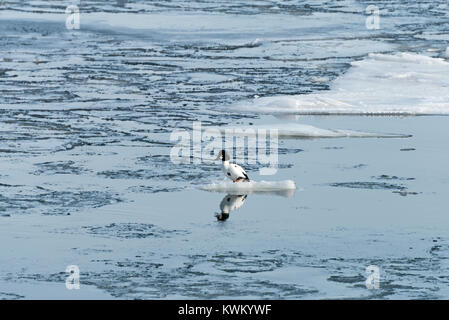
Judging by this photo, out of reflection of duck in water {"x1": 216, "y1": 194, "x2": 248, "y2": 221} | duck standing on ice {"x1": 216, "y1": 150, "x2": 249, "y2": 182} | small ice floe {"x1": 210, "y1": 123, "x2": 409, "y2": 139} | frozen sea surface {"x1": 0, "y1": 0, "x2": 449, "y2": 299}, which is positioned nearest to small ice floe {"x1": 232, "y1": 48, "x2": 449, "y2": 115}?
frozen sea surface {"x1": 0, "y1": 0, "x2": 449, "y2": 299}

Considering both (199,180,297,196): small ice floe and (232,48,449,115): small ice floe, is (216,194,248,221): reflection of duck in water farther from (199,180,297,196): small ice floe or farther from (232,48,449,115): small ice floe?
(232,48,449,115): small ice floe

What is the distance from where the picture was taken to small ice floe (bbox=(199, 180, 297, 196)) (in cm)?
1045

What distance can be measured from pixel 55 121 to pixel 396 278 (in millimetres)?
6990

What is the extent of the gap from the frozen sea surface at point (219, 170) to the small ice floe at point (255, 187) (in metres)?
0.05

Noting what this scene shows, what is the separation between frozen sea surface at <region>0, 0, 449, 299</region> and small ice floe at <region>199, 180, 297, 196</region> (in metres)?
0.05

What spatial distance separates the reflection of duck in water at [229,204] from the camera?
377 inches

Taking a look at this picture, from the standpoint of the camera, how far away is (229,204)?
10.0 m

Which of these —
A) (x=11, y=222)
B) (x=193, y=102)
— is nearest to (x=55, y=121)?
(x=193, y=102)

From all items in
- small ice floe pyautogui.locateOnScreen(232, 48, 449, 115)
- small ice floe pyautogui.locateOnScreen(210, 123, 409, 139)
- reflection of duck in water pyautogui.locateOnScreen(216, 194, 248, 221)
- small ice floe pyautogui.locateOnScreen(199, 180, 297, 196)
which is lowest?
reflection of duck in water pyautogui.locateOnScreen(216, 194, 248, 221)

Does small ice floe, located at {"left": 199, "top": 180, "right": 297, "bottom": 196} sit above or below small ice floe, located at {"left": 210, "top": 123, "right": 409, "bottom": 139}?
below

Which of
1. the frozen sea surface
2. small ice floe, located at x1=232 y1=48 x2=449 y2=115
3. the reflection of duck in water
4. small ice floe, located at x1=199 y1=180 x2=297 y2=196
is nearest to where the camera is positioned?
the frozen sea surface

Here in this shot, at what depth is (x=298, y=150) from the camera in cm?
1246

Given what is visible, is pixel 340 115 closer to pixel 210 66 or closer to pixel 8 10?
pixel 210 66

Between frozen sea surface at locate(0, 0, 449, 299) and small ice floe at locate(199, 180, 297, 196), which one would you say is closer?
frozen sea surface at locate(0, 0, 449, 299)
